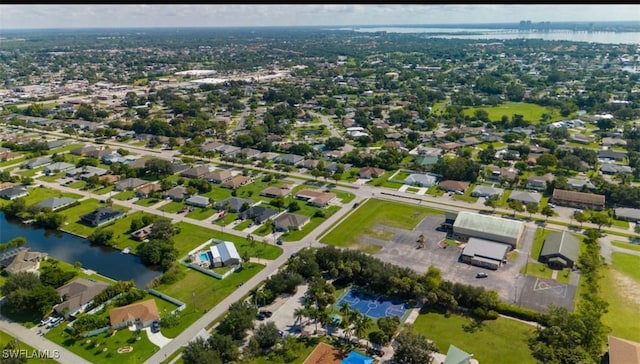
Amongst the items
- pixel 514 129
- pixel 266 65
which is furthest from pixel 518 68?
pixel 266 65

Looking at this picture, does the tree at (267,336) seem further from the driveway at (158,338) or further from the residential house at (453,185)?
the residential house at (453,185)

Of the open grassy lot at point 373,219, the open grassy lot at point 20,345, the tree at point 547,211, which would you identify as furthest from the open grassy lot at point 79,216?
the tree at point 547,211

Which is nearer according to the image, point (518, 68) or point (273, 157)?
point (273, 157)

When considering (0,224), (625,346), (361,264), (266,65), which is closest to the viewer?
(625,346)

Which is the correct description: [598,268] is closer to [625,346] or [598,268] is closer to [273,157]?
[625,346]

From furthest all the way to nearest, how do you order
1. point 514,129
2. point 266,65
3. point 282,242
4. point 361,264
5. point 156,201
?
1. point 266,65
2. point 514,129
3. point 156,201
4. point 282,242
5. point 361,264
